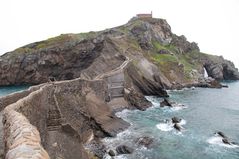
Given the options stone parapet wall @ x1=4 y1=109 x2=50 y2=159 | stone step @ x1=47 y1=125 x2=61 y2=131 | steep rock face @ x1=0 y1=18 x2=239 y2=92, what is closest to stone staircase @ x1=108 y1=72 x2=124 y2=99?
steep rock face @ x1=0 y1=18 x2=239 y2=92

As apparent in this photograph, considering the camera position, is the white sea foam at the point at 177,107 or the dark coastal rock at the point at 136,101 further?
the white sea foam at the point at 177,107

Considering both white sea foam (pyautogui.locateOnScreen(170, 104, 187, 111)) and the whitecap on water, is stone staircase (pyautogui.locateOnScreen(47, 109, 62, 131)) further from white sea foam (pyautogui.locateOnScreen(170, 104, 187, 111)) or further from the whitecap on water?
white sea foam (pyautogui.locateOnScreen(170, 104, 187, 111))

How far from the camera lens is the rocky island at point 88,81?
18883 mm

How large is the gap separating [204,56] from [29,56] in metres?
74.4

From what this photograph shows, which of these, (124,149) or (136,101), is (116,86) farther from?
(124,149)

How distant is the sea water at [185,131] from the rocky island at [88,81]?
2.38 metres

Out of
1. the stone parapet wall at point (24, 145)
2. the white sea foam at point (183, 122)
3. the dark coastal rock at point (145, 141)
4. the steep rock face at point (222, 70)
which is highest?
the stone parapet wall at point (24, 145)

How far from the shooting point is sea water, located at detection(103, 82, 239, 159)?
37594mm

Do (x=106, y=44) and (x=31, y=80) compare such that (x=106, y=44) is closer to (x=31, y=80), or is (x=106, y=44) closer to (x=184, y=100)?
(x=184, y=100)

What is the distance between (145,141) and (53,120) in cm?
1538

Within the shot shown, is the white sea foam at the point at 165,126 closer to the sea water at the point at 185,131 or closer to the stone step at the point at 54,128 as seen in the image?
the sea water at the point at 185,131

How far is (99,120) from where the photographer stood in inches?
1754

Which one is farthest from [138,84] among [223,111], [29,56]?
[29,56]

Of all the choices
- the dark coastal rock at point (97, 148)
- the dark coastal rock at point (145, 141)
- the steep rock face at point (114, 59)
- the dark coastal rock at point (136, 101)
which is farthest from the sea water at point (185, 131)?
the steep rock face at point (114, 59)
